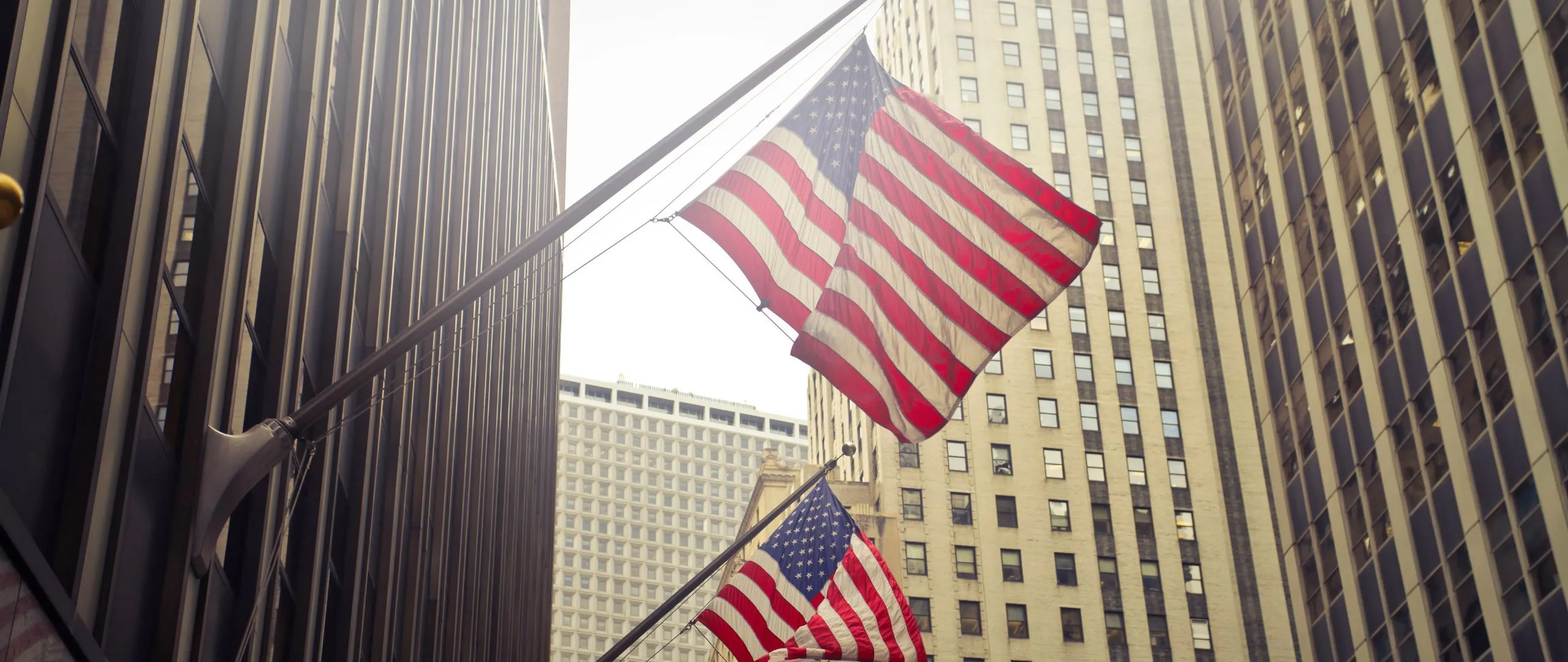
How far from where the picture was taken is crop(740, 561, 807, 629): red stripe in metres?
24.5

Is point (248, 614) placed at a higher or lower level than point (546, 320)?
lower

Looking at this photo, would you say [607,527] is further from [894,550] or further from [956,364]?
[956,364]

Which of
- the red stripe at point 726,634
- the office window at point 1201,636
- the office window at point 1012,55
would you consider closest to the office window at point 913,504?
the office window at point 1201,636

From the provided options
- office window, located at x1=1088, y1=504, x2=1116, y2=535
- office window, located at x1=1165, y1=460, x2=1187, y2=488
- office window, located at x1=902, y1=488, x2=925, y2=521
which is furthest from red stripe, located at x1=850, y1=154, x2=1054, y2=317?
office window, located at x1=1165, y1=460, x2=1187, y2=488

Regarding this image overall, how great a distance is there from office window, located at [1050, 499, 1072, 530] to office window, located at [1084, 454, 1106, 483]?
2438 millimetres

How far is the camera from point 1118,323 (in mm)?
87375

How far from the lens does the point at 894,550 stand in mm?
78625

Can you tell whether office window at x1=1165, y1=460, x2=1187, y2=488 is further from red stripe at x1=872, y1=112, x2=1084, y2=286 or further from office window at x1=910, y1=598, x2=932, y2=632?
red stripe at x1=872, y1=112, x2=1084, y2=286

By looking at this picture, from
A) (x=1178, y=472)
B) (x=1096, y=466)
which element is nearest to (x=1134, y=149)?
(x=1178, y=472)

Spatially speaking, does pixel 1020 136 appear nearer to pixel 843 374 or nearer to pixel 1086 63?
pixel 1086 63

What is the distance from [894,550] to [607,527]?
408 ft

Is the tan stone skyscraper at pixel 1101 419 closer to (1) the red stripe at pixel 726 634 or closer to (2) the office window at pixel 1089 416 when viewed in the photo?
(2) the office window at pixel 1089 416

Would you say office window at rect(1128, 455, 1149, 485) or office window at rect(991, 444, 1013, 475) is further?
office window at rect(1128, 455, 1149, 485)

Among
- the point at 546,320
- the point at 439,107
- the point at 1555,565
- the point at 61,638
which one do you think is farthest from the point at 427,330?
the point at 546,320
